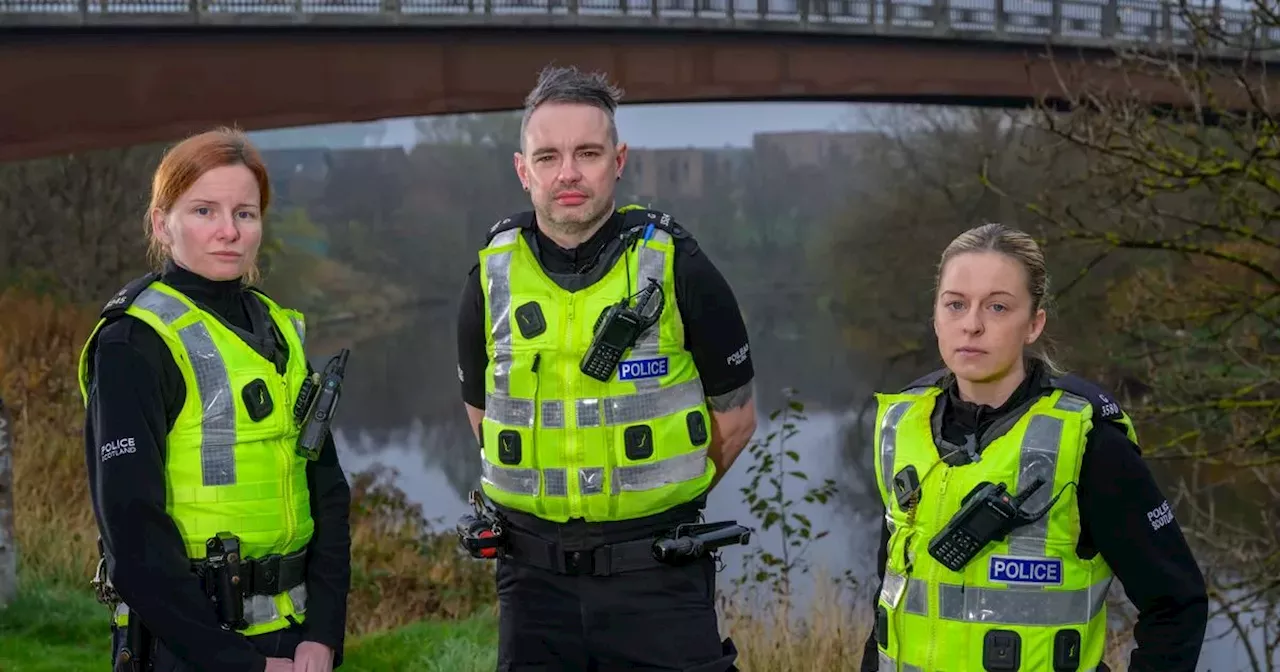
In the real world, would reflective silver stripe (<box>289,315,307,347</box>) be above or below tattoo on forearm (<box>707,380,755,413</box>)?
above

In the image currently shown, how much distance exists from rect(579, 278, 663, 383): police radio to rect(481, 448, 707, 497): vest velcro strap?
27cm

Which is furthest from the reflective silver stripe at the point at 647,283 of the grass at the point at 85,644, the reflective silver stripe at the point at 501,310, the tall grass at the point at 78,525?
the tall grass at the point at 78,525

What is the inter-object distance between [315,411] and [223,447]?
0.79 feet

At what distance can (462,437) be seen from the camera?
75.5 feet

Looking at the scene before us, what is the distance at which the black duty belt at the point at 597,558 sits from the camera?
11.8ft

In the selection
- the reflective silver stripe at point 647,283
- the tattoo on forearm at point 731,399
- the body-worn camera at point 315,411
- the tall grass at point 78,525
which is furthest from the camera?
the tall grass at point 78,525

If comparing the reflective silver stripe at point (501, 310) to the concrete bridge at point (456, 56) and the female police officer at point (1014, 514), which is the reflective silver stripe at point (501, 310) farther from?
the concrete bridge at point (456, 56)

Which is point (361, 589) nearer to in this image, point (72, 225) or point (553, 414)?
point (553, 414)

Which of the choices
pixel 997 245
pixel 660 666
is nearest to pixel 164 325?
pixel 660 666

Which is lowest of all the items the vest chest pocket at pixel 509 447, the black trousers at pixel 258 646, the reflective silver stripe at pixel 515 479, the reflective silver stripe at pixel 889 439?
the black trousers at pixel 258 646

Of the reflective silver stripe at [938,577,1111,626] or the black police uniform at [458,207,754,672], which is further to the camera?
the black police uniform at [458,207,754,672]

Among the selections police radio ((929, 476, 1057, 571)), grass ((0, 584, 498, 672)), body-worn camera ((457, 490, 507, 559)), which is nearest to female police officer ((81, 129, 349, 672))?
body-worn camera ((457, 490, 507, 559))

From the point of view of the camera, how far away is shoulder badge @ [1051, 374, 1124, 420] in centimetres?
292

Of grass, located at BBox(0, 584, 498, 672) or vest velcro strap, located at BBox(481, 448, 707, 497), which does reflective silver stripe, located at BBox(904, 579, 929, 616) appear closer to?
vest velcro strap, located at BBox(481, 448, 707, 497)
